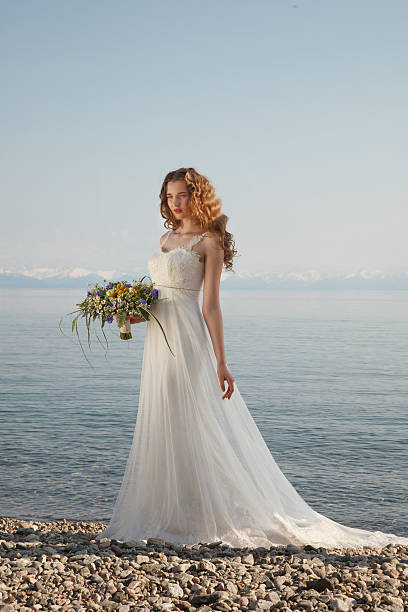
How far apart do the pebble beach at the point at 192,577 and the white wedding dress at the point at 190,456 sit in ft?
0.71

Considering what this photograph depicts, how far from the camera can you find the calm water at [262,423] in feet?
24.0

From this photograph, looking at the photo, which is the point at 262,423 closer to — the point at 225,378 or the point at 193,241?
the point at 225,378

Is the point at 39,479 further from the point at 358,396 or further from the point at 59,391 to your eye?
the point at 358,396

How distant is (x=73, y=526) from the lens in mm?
6164

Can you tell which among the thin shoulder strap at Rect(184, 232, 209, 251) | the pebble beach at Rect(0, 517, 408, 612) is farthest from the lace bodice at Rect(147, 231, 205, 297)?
the pebble beach at Rect(0, 517, 408, 612)

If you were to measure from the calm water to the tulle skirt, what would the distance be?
1.87 m

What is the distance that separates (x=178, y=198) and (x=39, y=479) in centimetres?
439

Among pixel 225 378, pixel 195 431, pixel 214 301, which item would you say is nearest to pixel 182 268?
pixel 214 301

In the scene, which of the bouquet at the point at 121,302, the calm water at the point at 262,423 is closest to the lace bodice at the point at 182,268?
the bouquet at the point at 121,302

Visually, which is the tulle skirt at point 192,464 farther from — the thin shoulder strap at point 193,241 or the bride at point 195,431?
the thin shoulder strap at point 193,241

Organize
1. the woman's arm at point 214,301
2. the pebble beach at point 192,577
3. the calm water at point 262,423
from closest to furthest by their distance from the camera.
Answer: the pebble beach at point 192,577
the woman's arm at point 214,301
the calm water at point 262,423

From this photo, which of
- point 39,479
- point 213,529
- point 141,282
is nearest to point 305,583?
point 213,529

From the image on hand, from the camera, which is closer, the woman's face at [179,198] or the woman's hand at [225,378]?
the woman's hand at [225,378]

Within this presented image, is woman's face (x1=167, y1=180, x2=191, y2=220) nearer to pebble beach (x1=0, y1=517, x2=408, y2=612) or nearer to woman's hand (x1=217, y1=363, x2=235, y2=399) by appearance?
woman's hand (x1=217, y1=363, x2=235, y2=399)
